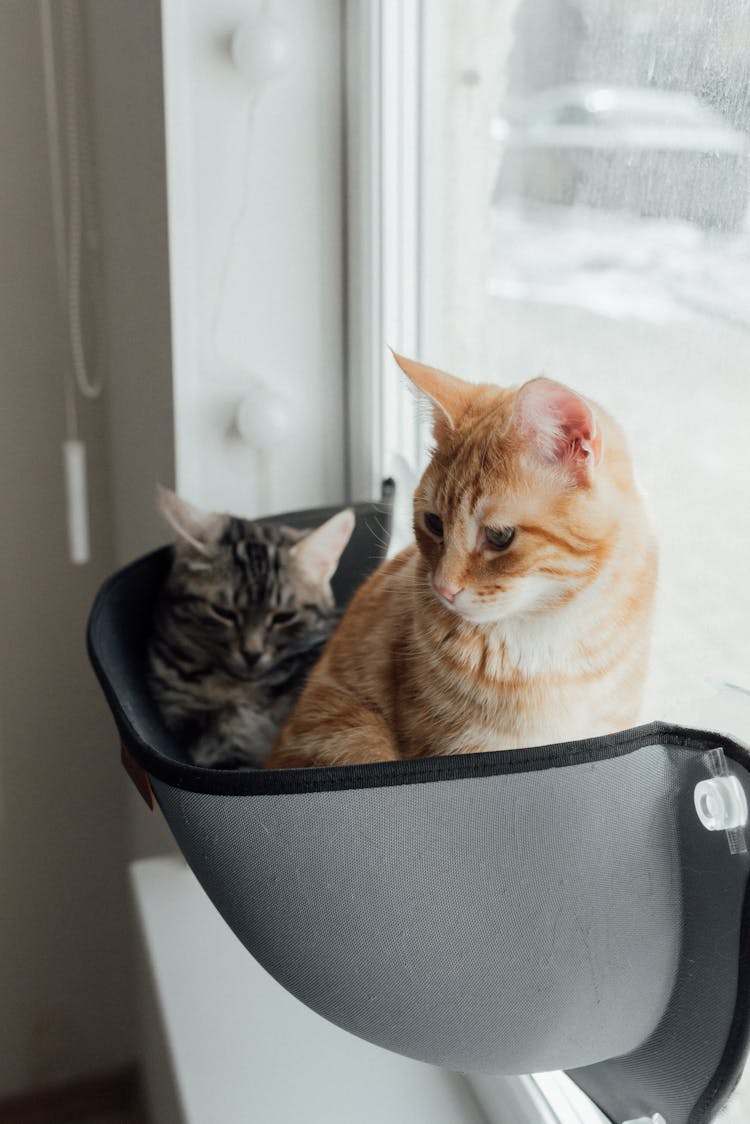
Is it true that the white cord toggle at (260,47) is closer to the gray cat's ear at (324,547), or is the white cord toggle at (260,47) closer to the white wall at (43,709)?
the gray cat's ear at (324,547)

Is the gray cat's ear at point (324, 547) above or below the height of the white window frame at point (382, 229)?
below

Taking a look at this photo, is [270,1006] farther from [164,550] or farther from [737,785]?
[737,785]

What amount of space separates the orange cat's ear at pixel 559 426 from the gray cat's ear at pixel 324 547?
466mm

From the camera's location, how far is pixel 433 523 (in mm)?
672

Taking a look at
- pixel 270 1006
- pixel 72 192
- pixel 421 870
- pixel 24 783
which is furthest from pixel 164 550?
pixel 24 783

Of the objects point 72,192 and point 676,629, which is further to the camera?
point 72,192

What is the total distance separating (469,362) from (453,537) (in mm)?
541

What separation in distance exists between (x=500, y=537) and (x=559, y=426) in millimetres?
78

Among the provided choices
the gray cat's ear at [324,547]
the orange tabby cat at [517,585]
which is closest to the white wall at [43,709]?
the gray cat's ear at [324,547]

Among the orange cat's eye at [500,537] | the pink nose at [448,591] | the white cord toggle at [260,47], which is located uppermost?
the white cord toggle at [260,47]

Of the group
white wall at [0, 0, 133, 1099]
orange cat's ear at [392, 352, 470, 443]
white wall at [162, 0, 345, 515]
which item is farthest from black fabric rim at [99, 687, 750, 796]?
white wall at [0, 0, 133, 1099]

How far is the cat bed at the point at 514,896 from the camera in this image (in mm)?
519

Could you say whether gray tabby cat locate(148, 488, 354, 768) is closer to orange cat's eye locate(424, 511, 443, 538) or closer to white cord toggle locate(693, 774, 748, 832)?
orange cat's eye locate(424, 511, 443, 538)

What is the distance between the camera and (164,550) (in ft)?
3.58
